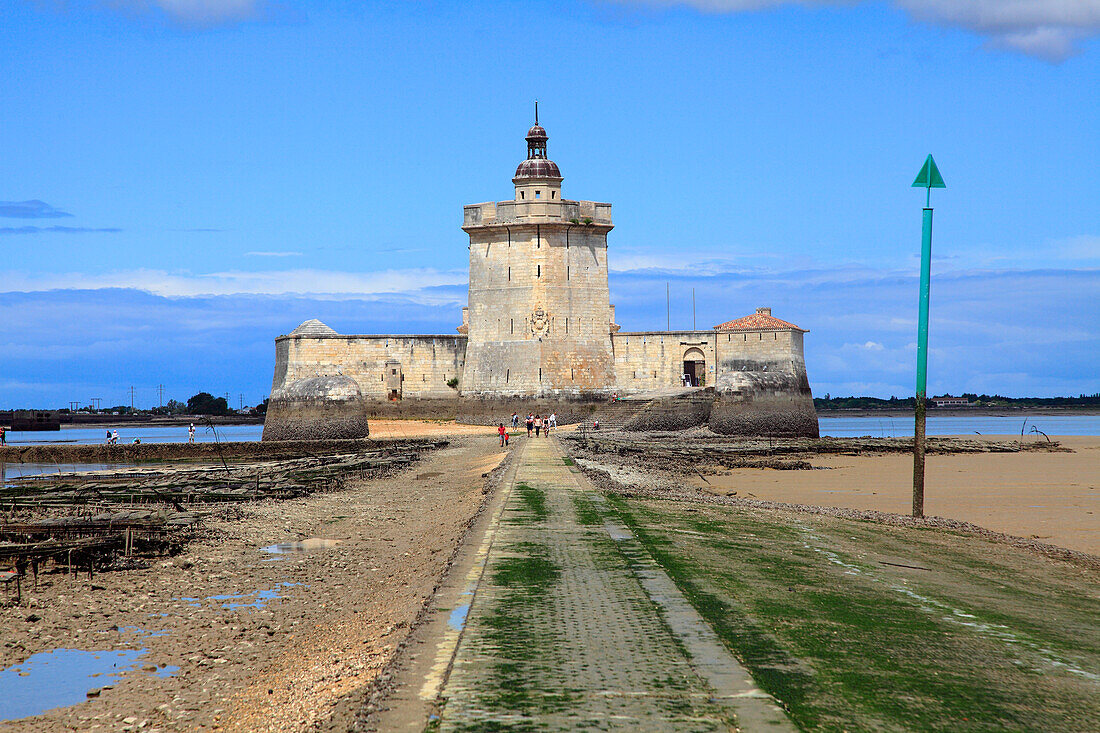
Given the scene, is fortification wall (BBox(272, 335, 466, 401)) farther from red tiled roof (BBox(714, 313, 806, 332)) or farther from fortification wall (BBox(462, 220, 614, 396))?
red tiled roof (BBox(714, 313, 806, 332))

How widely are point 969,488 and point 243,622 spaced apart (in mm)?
18972

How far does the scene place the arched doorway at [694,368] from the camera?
166 ft

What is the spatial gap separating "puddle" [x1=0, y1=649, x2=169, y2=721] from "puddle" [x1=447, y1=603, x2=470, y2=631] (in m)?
2.28

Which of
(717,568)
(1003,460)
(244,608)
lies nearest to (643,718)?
(717,568)

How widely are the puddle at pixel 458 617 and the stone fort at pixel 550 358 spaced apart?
39287 mm

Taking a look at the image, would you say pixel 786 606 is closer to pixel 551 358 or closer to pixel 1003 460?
pixel 1003 460

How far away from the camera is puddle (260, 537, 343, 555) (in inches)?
512

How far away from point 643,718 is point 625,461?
2210 centimetres

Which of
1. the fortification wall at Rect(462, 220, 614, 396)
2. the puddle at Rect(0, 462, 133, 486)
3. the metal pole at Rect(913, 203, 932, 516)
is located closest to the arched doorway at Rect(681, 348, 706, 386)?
the fortification wall at Rect(462, 220, 614, 396)

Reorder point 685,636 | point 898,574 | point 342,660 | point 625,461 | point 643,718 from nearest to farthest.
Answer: point 643,718
point 685,636
point 342,660
point 898,574
point 625,461

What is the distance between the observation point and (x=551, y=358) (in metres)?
48.4

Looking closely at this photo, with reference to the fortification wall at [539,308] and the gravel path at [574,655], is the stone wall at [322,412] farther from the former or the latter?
the gravel path at [574,655]

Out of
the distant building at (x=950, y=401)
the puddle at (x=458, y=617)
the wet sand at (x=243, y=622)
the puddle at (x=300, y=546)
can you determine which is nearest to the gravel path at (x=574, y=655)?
the puddle at (x=458, y=617)

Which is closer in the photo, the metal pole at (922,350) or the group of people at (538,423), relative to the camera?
the metal pole at (922,350)
